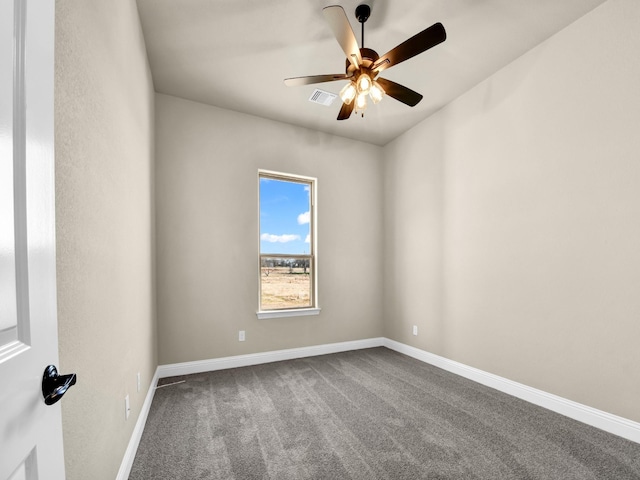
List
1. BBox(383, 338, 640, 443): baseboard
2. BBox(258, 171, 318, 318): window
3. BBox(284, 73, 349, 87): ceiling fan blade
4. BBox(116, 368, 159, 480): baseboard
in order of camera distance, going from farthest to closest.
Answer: BBox(258, 171, 318, 318): window, BBox(284, 73, 349, 87): ceiling fan blade, BBox(383, 338, 640, 443): baseboard, BBox(116, 368, 159, 480): baseboard

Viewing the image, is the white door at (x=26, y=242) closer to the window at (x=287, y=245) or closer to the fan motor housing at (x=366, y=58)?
the fan motor housing at (x=366, y=58)

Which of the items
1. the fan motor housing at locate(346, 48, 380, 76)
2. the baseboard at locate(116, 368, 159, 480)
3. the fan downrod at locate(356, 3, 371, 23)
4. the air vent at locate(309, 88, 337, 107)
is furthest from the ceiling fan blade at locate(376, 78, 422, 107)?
the baseboard at locate(116, 368, 159, 480)

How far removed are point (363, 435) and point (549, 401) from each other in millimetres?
1626

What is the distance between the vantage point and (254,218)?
372 cm

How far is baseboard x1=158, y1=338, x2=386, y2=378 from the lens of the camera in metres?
3.24

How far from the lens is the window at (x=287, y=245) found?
387 centimetres

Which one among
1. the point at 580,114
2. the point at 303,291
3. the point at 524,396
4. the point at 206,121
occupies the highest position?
the point at 206,121

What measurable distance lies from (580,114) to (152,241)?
3.91 m

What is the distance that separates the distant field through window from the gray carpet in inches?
44.4

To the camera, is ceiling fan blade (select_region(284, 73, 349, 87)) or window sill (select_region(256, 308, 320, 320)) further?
window sill (select_region(256, 308, 320, 320))

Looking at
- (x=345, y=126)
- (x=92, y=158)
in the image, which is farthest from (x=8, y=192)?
(x=345, y=126)

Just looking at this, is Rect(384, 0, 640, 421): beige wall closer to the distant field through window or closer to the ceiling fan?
the ceiling fan

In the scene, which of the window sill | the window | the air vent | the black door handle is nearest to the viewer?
the black door handle

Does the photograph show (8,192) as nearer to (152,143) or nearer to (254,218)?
(152,143)
